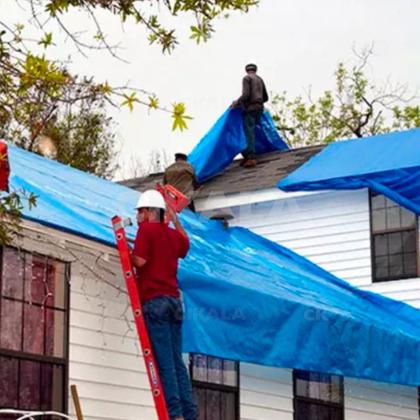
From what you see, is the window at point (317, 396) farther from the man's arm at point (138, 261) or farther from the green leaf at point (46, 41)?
the green leaf at point (46, 41)

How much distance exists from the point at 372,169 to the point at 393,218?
2.74 ft

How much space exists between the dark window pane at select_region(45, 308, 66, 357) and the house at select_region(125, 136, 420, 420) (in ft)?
18.9

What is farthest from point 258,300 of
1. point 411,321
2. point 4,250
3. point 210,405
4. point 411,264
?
point 411,264

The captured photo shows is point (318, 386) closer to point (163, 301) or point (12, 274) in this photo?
point (12, 274)

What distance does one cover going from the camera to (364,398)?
1922 cm

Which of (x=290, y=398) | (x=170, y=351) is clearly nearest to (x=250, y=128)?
(x=290, y=398)

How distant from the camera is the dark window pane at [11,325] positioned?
12516 mm

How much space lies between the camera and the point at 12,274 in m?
12.7

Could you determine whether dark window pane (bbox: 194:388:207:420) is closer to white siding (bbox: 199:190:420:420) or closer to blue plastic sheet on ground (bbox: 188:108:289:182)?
white siding (bbox: 199:190:420:420)

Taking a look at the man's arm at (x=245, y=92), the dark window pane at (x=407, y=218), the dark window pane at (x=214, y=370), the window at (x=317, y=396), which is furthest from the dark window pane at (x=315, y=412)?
the man's arm at (x=245, y=92)

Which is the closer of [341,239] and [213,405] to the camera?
[213,405]

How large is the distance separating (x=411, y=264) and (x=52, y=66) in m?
14.1

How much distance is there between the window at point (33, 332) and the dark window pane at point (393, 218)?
26.6 feet

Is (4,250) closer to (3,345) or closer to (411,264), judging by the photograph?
(3,345)
